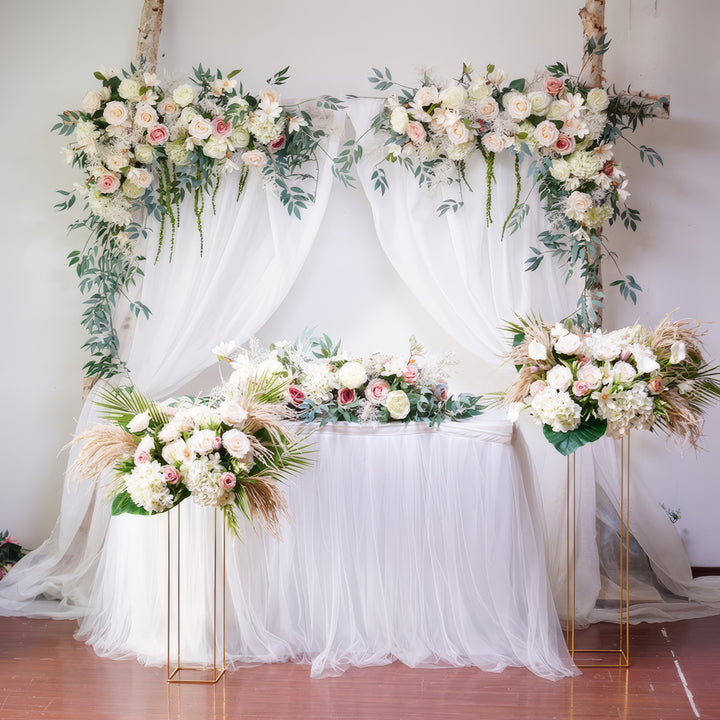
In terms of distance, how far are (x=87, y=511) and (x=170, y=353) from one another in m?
0.91

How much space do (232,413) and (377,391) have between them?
77 centimetres

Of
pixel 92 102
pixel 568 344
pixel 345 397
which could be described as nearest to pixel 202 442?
pixel 345 397

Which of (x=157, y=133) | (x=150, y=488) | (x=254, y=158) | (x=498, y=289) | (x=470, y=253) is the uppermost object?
(x=157, y=133)

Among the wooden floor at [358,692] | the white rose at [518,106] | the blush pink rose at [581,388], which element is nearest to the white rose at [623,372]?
the blush pink rose at [581,388]

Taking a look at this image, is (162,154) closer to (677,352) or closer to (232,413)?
(232,413)

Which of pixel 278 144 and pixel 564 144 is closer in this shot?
pixel 564 144

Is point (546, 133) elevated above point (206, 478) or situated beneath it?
elevated above

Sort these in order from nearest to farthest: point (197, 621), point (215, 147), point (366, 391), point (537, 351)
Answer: point (537, 351) < point (197, 621) < point (366, 391) < point (215, 147)

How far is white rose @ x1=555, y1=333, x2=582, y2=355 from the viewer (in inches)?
122

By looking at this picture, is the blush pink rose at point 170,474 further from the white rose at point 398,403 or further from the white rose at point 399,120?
the white rose at point 399,120

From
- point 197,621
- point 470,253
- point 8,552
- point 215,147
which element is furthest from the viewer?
point 8,552

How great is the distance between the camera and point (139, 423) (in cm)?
292

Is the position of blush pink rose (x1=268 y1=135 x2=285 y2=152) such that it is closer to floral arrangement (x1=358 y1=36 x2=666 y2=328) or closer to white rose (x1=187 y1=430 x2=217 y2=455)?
floral arrangement (x1=358 y1=36 x2=666 y2=328)

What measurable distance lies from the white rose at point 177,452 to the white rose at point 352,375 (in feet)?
2.77
